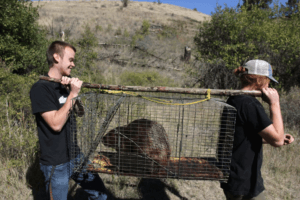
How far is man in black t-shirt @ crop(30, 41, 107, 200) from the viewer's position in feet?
5.85

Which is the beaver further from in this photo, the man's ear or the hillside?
the hillside

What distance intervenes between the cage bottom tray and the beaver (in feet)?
0.07

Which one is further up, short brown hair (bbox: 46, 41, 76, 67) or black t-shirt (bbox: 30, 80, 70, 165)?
short brown hair (bbox: 46, 41, 76, 67)

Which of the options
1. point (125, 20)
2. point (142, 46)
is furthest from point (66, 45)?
point (125, 20)

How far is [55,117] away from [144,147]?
3.04ft

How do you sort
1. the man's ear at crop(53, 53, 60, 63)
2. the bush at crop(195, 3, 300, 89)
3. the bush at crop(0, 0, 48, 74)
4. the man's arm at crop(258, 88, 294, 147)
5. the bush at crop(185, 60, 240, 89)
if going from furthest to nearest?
the bush at crop(185, 60, 240, 89), the bush at crop(195, 3, 300, 89), the bush at crop(0, 0, 48, 74), the man's ear at crop(53, 53, 60, 63), the man's arm at crop(258, 88, 294, 147)

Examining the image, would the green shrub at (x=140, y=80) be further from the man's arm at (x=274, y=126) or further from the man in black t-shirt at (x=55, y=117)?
the man's arm at (x=274, y=126)

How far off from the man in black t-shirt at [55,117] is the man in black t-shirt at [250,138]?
1604mm

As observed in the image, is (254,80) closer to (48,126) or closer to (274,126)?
(274,126)

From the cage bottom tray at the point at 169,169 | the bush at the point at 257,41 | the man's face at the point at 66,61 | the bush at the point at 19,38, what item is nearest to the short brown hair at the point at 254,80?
the cage bottom tray at the point at 169,169

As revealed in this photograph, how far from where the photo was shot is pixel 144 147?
2047 millimetres

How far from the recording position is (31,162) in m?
3.29

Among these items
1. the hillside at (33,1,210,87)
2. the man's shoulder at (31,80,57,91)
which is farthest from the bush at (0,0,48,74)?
the man's shoulder at (31,80,57,91)

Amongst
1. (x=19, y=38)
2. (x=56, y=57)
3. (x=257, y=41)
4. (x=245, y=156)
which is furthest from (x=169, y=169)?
Result: (x=19, y=38)
